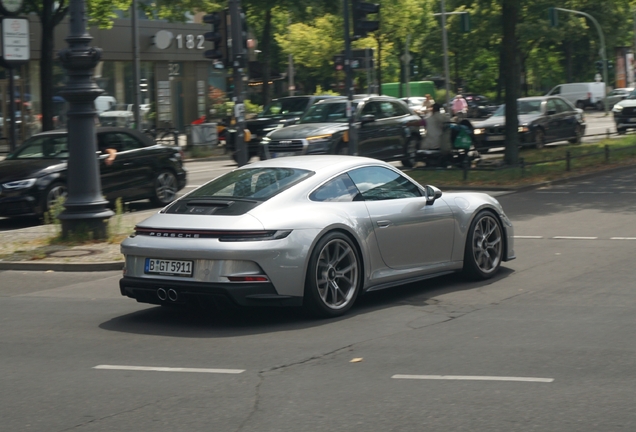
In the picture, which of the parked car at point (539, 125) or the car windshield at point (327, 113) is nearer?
the car windshield at point (327, 113)

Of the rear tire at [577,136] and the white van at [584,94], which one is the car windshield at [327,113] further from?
the white van at [584,94]

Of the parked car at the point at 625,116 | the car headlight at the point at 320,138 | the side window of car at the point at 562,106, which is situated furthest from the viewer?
the parked car at the point at 625,116

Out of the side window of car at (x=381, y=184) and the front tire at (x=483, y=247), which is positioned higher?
the side window of car at (x=381, y=184)

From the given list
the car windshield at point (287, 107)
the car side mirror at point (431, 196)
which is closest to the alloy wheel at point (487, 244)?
the car side mirror at point (431, 196)

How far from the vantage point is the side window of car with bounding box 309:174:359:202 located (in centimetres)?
848

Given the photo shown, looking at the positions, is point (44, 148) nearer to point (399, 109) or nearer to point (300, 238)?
point (300, 238)

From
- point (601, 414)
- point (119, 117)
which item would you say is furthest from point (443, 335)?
point (119, 117)

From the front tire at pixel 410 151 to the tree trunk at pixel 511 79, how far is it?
2.92 meters

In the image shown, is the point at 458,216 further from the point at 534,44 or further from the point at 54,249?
the point at 534,44

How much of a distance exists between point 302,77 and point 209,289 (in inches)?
2707

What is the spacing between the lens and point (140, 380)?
Answer: 20.8 ft

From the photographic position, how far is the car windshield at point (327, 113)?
81.4 ft

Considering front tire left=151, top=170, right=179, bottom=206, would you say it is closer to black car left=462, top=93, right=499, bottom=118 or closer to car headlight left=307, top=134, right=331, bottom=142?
car headlight left=307, top=134, right=331, bottom=142

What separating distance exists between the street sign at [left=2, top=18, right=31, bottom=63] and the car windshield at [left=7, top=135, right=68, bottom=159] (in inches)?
72.3
